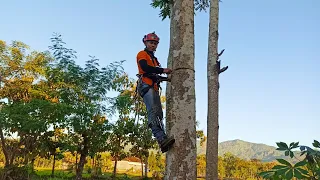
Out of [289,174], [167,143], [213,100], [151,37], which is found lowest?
[289,174]

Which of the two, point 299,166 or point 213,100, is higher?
point 213,100

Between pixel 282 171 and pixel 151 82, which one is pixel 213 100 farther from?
pixel 282 171

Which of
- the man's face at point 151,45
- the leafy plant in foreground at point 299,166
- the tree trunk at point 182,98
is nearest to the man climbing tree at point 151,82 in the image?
the man's face at point 151,45

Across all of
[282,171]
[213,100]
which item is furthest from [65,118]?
[282,171]

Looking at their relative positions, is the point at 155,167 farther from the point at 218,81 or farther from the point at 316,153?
the point at 316,153

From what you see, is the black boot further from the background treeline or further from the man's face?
the background treeline

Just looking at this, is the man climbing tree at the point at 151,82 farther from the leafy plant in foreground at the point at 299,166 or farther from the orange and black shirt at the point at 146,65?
the leafy plant in foreground at the point at 299,166

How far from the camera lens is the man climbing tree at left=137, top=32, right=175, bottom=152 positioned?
285 cm

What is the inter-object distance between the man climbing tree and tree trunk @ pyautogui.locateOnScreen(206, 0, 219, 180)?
294 centimetres

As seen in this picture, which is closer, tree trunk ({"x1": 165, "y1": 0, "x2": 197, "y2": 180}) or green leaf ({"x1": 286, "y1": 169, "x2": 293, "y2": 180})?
green leaf ({"x1": 286, "y1": 169, "x2": 293, "y2": 180})

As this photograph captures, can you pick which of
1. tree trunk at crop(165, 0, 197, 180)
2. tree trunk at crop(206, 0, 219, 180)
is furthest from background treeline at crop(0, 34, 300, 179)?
tree trunk at crop(165, 0, 197, 180)

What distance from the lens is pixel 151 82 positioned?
3.00m

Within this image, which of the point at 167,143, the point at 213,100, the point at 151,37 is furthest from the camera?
the point at 213,100

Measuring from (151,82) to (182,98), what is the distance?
28.6 inches
